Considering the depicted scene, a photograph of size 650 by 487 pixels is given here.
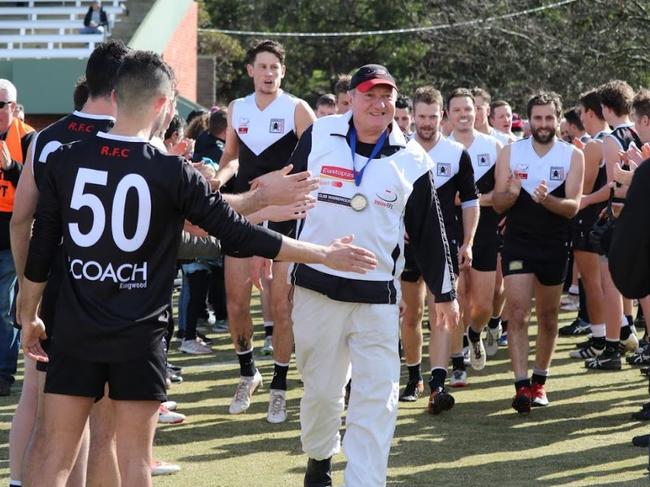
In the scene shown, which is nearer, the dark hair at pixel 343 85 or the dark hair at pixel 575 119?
the dark hair at pixel 343 85

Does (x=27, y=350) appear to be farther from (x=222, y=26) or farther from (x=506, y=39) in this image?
(x=222, y=26)

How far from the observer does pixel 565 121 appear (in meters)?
14.6

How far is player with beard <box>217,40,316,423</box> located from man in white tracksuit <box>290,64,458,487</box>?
2.05 metres

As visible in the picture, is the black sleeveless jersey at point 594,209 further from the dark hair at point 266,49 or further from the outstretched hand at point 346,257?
the outstretched hand at point 346,257

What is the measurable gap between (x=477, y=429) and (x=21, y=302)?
430 centimetres

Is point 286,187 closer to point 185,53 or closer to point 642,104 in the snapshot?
point 642,104

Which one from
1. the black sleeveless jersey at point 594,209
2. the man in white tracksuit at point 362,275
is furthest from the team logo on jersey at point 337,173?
the black sleeveless jersey at point 594,209

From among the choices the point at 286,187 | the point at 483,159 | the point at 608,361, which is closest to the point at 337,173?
the point at 286,187

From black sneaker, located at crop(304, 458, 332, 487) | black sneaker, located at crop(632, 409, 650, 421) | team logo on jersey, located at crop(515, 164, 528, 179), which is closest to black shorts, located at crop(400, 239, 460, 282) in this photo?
team logo on jersey, located at crop(515, 164, 528, 179)

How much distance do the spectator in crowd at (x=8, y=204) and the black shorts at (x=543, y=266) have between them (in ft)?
12.3

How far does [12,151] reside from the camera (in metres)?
9.04

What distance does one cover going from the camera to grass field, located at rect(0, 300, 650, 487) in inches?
280

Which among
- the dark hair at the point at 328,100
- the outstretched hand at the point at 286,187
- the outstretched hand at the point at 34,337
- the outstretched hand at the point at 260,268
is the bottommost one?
the outstretched hand at the point at 34,337

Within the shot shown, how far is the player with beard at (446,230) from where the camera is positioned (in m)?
9.01
